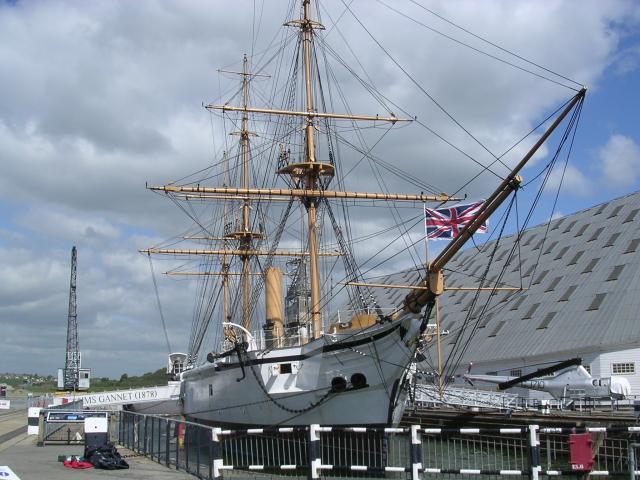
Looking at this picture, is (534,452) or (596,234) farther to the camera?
(596,234)

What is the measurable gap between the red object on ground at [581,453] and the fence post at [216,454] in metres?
5.75

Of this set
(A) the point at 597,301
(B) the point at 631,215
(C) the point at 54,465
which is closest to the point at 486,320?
(A) the point at 597,301

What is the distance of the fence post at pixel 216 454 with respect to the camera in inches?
497

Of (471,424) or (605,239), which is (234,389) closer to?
(471,424)

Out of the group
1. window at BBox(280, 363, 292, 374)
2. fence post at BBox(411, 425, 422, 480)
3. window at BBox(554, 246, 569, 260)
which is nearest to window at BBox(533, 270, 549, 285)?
window at BBox(554, 246, 569, 260)

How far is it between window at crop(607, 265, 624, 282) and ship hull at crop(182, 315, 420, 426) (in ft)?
71.1

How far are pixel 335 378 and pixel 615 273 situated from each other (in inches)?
937

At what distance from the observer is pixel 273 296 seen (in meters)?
32.9

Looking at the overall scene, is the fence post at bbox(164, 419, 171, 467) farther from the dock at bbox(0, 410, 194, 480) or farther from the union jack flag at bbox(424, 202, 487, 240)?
the union jack flag at bbox(424, 202, 487, 240)

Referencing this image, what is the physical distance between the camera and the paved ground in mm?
13938

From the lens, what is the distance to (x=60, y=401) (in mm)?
37594

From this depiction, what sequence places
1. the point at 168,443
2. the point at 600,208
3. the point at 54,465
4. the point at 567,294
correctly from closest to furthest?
the point at 54,465 → the point at 168,443 → the point at 567,294 → the point at 600,208

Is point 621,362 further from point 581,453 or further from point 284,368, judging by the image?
point 581,453

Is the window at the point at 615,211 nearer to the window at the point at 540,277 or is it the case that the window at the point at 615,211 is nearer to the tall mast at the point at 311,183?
the window at the point at 540,277
